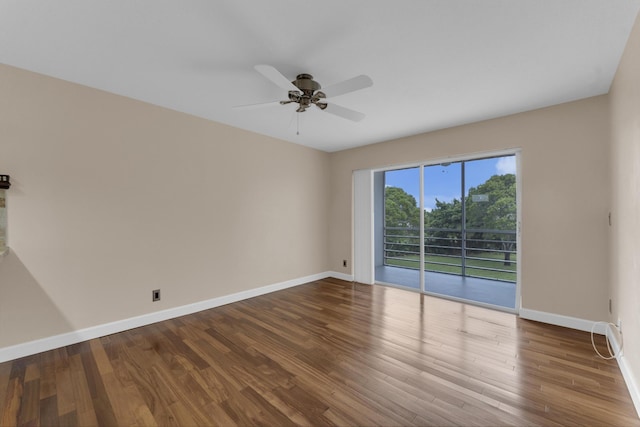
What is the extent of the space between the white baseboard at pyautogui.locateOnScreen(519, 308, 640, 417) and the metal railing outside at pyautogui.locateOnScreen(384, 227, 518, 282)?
1.67 meters

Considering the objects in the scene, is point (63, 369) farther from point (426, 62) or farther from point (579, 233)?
point (579, 233)

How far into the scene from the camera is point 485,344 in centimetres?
248

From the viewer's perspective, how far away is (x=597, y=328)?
2.68 m

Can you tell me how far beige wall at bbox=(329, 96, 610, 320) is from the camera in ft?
8.82

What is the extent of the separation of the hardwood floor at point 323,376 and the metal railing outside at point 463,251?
2.16m

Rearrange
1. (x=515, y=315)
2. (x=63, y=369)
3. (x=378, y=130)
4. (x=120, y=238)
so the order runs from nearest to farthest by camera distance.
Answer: (x=63, y=369) → (x=120, y=238) → (x=515, y=315) → (x=378, y=130)

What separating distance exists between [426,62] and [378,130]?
171cm

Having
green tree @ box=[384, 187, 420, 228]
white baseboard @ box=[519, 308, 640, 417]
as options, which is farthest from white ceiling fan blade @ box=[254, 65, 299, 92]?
green tree @ box=[384, 187, 420, 228]

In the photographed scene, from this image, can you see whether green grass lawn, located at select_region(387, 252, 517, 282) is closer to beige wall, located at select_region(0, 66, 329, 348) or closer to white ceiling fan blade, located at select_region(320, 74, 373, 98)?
beige wall, located at select_region(0, 66, 329, 348)

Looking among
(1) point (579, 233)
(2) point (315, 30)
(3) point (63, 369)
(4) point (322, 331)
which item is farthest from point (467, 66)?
(3) point (63, 369)

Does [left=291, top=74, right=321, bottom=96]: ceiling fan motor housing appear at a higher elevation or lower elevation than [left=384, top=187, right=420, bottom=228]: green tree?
higher

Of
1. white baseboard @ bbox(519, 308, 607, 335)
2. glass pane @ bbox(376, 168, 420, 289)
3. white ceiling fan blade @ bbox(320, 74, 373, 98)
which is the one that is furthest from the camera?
glass pane @ bbox(376, 168, 420, 289)

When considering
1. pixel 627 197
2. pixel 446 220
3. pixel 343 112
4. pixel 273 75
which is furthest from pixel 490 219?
pixel 273 75

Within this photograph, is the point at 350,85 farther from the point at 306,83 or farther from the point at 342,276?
the point at 342,276
